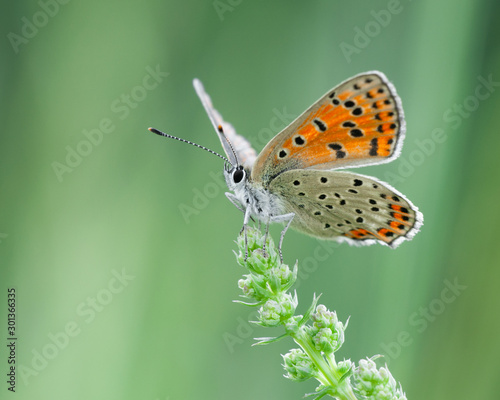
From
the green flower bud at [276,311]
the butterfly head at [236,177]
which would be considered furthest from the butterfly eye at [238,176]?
the green flower bud at [276,311]

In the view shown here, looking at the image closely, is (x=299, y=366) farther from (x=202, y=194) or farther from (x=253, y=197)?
(x=202, y=194)

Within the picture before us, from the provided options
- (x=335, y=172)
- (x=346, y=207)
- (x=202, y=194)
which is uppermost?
(x=202, y=194)

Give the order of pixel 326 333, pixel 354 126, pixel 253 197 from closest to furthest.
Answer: pixel 326 333 → pixel 354 126 → pixel 253 197

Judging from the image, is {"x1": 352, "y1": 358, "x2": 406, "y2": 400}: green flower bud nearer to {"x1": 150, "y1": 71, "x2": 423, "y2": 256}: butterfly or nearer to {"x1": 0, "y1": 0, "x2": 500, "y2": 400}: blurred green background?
{"x1": 150, "y1": 71, "x2": 423, "y2": 256}: butterfly

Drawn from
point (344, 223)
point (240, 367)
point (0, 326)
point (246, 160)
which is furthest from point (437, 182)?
point (0, 326)

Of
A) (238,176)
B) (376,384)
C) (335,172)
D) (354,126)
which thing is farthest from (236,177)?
(376,384)

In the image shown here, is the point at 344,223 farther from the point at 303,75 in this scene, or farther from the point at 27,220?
the point at 27,220
